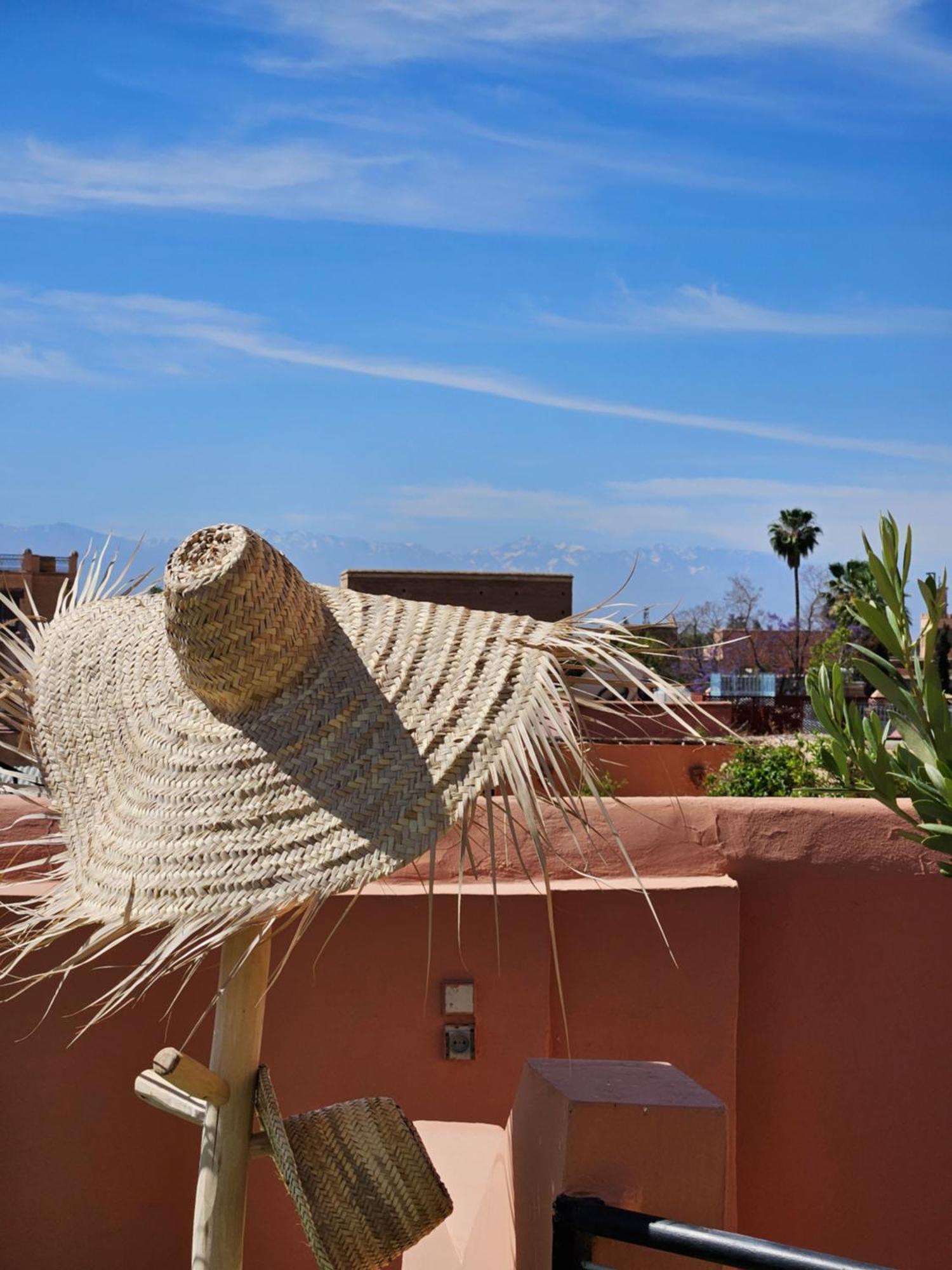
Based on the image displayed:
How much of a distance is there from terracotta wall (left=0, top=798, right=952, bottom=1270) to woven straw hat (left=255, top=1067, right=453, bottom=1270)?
1304 millimetres

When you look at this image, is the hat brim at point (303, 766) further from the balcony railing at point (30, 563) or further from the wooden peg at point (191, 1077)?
the balcony railing at point (30, 563)

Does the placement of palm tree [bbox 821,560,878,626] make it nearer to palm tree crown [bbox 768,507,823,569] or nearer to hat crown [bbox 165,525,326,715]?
palm tree crown [bbox 768,507,823,569]

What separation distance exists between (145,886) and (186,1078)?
0.36 metres

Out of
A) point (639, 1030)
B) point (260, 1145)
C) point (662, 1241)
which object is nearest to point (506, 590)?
point (639, 1030)

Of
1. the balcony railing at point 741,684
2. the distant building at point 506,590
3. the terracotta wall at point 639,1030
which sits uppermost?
the distant building at point 506,590

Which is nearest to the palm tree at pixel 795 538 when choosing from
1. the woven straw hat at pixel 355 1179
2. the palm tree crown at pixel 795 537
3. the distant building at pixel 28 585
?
the palm tree crown at pixel 795 537

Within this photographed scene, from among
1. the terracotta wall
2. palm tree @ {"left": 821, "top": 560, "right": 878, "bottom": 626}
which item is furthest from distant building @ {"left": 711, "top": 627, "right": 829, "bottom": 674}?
the terracotta wall

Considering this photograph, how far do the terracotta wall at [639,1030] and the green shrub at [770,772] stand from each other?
3.99 m

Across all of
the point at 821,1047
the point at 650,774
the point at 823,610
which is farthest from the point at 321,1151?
the point at 823,610

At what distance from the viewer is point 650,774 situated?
1048 cm

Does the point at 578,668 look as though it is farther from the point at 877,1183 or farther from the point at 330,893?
the point at 877,1183

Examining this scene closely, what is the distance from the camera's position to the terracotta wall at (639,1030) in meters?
3.95

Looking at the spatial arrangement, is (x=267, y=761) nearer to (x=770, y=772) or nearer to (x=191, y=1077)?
(x=191, y=1077)

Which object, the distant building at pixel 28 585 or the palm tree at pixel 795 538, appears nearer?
the distant building at pixel 28 585
